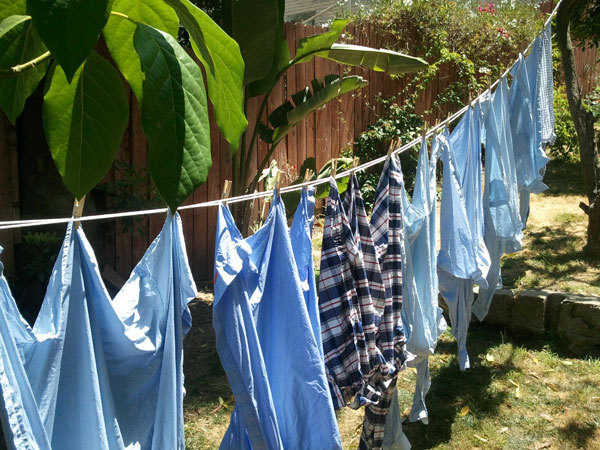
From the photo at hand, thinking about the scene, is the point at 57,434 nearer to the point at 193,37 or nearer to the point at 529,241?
the point at 193,37

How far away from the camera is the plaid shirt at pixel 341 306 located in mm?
2471

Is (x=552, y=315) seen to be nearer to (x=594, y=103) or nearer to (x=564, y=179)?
(x=564, y=179)

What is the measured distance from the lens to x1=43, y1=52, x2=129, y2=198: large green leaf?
0.82 metres

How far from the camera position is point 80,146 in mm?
817

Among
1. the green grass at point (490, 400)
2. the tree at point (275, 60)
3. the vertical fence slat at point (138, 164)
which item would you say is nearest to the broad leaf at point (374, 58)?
the tree at point (275, 60)

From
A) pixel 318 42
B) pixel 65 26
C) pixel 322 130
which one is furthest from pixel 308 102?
pixel 65 26

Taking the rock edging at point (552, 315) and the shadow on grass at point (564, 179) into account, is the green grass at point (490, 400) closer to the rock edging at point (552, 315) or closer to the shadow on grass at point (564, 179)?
the rock edging at point (552, 315)

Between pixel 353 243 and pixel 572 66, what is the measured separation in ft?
15.1

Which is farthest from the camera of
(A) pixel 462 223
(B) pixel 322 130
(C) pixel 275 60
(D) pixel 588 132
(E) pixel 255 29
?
(B) pixel 322 130

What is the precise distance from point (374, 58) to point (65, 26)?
4.92 m

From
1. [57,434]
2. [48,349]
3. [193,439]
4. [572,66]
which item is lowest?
[193,439]

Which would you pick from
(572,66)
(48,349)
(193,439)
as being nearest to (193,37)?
(48,349)

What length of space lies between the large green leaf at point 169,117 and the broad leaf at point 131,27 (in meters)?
0.03

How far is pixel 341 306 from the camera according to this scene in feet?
8.20
